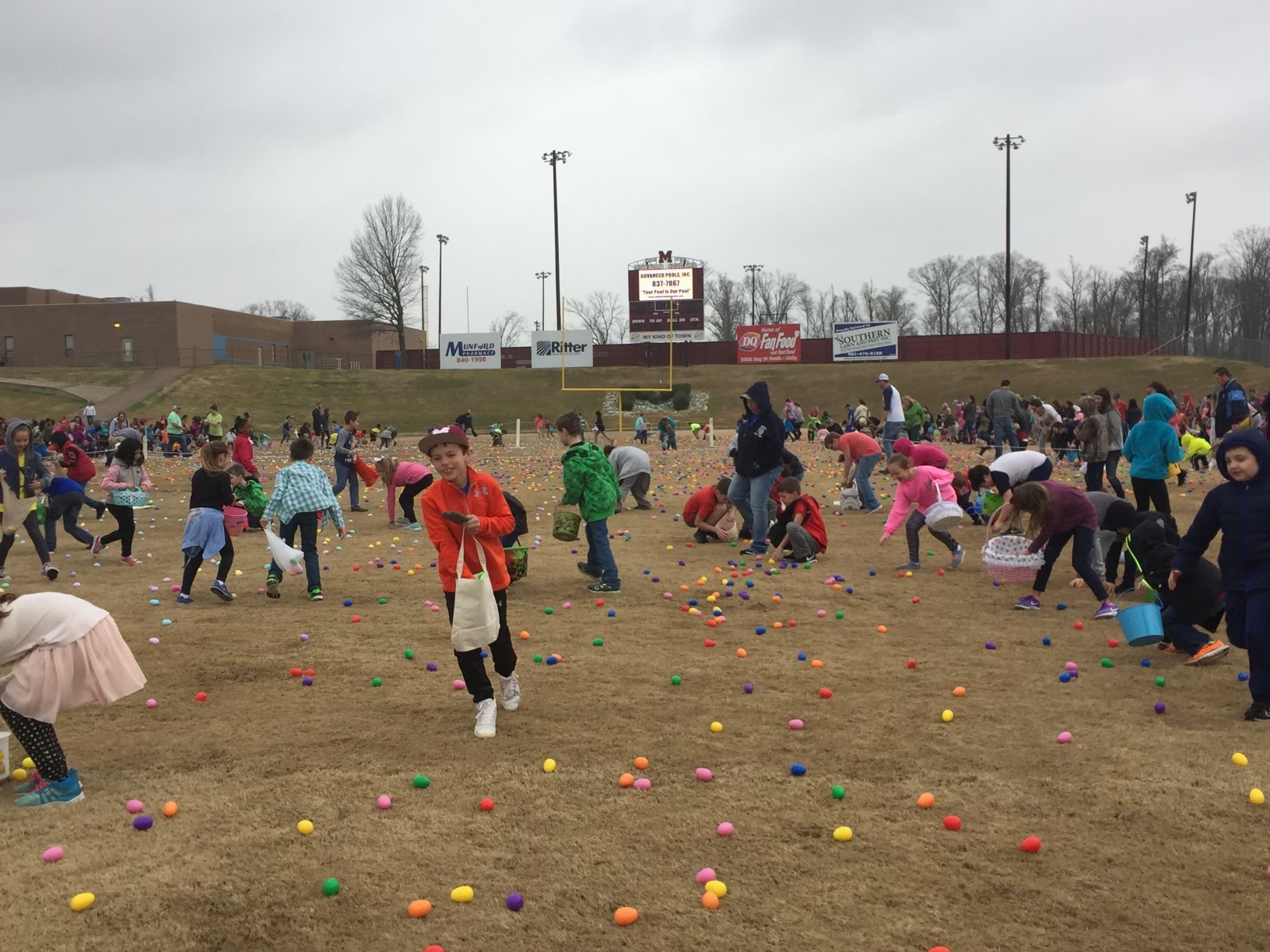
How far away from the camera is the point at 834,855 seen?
4180 millimetres

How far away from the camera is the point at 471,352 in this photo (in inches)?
2495

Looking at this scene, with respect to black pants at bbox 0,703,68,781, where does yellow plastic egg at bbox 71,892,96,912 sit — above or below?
below

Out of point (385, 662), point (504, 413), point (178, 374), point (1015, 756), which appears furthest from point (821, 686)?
point (178, 374)

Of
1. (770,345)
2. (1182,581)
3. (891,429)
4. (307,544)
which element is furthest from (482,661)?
(770,345)

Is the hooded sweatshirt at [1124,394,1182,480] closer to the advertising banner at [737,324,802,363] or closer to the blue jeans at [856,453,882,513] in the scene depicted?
the blue jeans at [856,453,882,513]

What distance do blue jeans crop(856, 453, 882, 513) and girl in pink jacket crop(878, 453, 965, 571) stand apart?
5.13 m

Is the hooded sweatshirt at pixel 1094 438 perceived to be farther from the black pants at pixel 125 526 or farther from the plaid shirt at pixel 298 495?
the black pants at pixel 125 526

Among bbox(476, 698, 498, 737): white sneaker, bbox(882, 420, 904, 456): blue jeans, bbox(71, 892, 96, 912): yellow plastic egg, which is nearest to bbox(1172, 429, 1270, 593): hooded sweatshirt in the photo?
bbox(476, 698, 498, 737): white sneaker

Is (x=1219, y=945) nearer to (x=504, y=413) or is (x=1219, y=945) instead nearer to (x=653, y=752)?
(x=653, y=752)

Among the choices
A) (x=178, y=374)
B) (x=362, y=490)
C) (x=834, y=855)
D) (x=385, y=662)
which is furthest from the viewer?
(x=178, y=374)

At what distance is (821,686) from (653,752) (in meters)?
1.75

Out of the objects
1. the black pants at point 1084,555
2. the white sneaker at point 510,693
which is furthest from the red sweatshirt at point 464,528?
the black pants at point 1084,555

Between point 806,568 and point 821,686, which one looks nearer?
point 821,686

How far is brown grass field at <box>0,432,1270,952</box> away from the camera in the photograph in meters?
3.69
